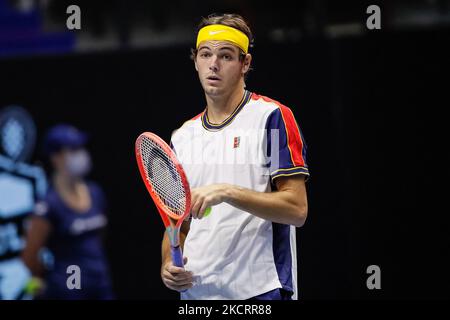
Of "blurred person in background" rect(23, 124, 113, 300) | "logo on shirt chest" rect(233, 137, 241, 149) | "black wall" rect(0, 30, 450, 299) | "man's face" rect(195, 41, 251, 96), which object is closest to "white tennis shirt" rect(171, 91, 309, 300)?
"logo on shirt chest" rect(233, 137, 241, 149)

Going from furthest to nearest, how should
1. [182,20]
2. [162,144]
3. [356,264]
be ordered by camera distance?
[182,20]
[356,264]
[162,144]

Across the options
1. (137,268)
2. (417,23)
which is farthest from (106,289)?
(417,23)

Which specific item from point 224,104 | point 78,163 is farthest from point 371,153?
point 224,104

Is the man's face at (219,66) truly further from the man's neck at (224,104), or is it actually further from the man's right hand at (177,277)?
the man's right hand at (177,277)

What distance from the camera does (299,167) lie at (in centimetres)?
291

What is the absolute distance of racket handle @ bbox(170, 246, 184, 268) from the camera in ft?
9.45

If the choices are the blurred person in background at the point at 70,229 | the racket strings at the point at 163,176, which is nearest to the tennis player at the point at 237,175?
the racket strings at the point at 163,176

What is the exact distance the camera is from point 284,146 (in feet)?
9.67

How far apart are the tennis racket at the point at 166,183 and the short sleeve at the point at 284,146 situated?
0.37 m

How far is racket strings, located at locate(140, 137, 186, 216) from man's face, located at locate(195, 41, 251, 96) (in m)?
0.32

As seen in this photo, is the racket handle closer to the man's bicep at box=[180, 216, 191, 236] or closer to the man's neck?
the man's bicep at box=[180, 216, 191, 236]

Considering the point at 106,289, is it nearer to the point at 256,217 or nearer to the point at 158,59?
the point at 158,59

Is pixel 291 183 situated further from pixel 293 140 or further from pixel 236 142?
pixel 236 142

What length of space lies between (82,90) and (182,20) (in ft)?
3.11
